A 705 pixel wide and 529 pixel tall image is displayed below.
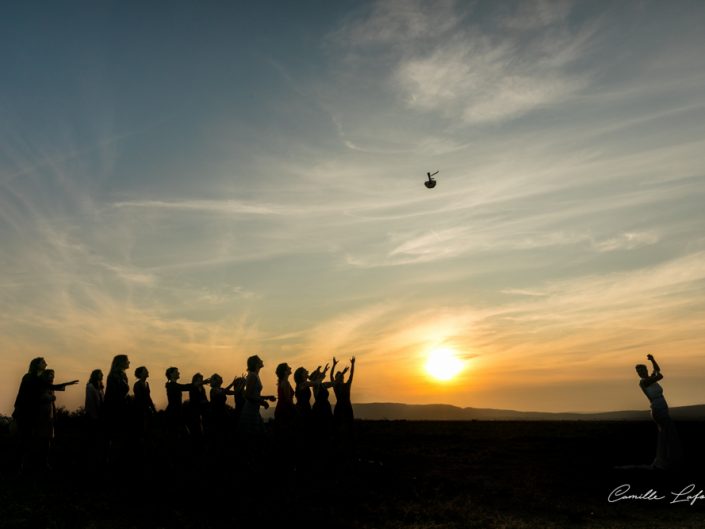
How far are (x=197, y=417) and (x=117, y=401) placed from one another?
3962 mm

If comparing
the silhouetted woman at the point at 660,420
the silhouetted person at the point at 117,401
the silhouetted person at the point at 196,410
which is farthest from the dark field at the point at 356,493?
the silhouetted person at the point at 196,410

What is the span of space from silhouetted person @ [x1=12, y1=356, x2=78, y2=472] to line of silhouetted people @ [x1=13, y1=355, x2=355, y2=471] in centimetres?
2

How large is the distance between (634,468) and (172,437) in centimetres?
1319

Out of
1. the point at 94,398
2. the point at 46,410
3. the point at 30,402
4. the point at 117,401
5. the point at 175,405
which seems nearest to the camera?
the point at 30,402

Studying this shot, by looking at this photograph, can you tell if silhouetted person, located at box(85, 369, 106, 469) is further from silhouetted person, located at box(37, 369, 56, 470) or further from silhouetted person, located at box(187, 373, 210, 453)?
silhouetted person, located at box(187, 373, 210, 453)

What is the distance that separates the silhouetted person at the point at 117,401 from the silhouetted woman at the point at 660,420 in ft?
44.2

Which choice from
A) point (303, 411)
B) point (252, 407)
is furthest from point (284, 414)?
point (252, 407)

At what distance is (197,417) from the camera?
17094 millimetres

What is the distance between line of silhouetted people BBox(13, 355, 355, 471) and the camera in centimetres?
1341

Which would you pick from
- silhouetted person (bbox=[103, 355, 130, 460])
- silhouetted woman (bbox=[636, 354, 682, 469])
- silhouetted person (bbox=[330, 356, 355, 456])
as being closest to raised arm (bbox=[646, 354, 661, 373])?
silhouetted woman (bbox=[636, 354, 682, 469])

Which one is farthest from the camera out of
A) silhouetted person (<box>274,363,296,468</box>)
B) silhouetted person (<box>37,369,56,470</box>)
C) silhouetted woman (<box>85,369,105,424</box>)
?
silhouetted person (<box>274,363,296,468</box>)

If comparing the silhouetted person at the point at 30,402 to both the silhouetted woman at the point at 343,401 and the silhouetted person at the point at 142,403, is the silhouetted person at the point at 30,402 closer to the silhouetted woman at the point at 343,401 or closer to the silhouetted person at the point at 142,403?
the silhouetted person at the point at 142,403

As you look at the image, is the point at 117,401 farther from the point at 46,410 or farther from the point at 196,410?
the point at 196,410

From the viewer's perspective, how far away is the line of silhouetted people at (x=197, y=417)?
13.4 meters
